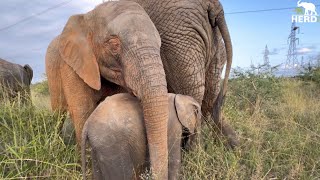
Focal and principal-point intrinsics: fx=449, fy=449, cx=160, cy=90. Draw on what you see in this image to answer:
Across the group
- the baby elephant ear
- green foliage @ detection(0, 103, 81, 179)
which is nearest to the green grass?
green foliage @ detection(0, 103, 81, 179)

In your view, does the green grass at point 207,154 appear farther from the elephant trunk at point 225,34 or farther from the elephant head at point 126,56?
the elephant trunk at point 225,34

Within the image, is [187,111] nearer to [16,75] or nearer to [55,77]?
[55,77]

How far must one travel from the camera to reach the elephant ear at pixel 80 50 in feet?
14.2

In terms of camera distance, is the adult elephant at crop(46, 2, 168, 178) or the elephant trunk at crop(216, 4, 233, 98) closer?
the adult elephant at crop(46, 2, 168, 178)

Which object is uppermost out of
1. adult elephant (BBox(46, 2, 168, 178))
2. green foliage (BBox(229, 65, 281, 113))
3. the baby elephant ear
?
adult elephant (BBox(46, 2, 168, 178))

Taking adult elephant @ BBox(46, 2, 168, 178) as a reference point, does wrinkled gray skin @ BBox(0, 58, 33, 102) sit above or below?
below

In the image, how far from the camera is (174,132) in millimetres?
3783

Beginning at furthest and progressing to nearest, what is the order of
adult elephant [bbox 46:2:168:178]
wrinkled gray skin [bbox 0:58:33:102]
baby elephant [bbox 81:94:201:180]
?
wrinkled gray skin [bbox 0:58:33:102] → adult elephant [bbox 46:2:168:178] → baby elephant [bbox 81:94:201:180]

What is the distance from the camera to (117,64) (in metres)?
4.14

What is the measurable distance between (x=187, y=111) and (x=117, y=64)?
0.81 m

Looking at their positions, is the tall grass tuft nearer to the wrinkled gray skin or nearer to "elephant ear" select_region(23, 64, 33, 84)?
the wrinkled gray skin

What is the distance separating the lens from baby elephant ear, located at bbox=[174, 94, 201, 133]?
12.6 ft

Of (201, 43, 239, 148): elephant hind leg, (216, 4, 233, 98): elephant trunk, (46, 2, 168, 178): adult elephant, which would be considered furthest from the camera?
(201, 43, 239, 148): elephant hind leg

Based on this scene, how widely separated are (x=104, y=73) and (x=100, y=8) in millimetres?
657
